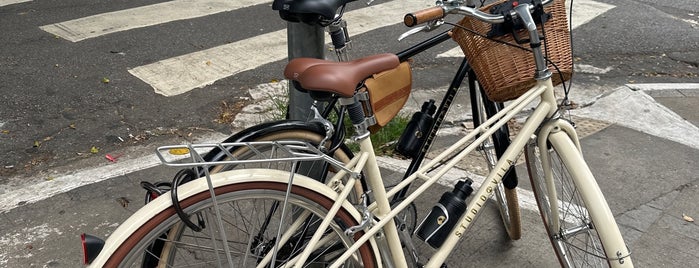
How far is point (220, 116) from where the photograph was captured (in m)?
4.73

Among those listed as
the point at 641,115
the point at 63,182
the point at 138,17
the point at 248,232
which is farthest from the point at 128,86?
the point at 641,115

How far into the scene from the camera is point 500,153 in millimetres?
2750

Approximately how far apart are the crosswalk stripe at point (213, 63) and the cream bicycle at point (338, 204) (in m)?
3.08

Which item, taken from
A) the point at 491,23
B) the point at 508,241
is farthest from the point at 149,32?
the point at 491,23

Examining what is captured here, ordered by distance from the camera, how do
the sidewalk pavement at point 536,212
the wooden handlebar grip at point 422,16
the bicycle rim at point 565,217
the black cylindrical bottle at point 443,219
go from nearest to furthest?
the wooden handlebar grip at point 422,16 < the black cylindrical bottle at point 443,219 < the bicycle rim at point 565,217 < the sidewalk pavement at point 536,212

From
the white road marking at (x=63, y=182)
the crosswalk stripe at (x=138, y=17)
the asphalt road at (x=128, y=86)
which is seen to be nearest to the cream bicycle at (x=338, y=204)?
the asphalt road at (x=128, y=86)

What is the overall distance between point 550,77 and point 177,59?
3993 mm

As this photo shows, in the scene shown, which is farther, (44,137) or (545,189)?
(44,137)

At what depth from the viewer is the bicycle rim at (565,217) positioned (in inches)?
101

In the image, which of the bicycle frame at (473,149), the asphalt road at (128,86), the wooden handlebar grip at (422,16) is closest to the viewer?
the wooden handlebar grip at (422,16)

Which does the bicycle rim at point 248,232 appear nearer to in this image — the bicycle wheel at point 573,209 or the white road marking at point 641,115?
the bicycle wheel at point 573,209

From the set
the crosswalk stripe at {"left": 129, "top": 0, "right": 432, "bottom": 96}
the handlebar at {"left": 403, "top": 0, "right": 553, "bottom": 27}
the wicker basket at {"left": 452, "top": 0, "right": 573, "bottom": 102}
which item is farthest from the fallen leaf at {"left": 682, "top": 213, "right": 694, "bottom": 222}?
the crosswalk stripe at {"left": 129, "top": 0, "right": 432, "bottom": 96}

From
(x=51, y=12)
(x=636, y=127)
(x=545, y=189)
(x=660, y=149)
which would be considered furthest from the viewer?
(x=51, y=12)

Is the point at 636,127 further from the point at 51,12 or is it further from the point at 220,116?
the point at 51,12
